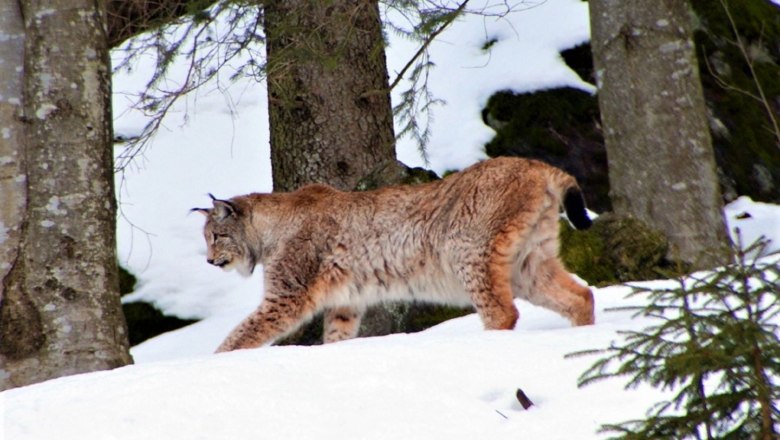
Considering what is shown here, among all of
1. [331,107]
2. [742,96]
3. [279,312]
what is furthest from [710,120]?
[279,312]

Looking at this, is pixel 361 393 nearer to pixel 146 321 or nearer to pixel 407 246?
pixel 407 246

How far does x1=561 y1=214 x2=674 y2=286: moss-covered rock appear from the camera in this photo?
7.54m

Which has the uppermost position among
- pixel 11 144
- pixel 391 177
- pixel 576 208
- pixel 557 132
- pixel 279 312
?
pixel 557 132

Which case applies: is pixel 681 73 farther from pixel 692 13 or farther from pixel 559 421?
pixel 559 421

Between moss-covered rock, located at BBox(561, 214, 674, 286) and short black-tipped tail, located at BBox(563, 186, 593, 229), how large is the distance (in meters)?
1.74

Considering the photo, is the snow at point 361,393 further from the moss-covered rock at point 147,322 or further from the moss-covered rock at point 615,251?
the moss-covered rock at point 147,322

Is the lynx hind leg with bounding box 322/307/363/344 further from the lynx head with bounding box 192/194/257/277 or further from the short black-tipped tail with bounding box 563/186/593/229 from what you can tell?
the short black-tipped tail with bounding box 563/186/593/229

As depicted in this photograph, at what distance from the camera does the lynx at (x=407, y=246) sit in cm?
576

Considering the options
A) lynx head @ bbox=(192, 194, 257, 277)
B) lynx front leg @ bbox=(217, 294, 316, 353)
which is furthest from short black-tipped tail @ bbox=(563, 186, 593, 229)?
lynx head @ bbox=(192, 194, 257, 277)

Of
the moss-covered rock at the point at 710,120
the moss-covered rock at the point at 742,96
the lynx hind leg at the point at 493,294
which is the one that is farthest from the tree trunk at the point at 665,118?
the lynx hind leg at the point at 493,294

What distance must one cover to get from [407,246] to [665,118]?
307 cm

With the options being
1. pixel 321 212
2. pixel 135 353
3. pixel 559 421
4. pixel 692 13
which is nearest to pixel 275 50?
pixel 321 212

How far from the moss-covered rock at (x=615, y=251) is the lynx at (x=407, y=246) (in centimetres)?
165

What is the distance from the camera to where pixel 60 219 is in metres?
5.29
